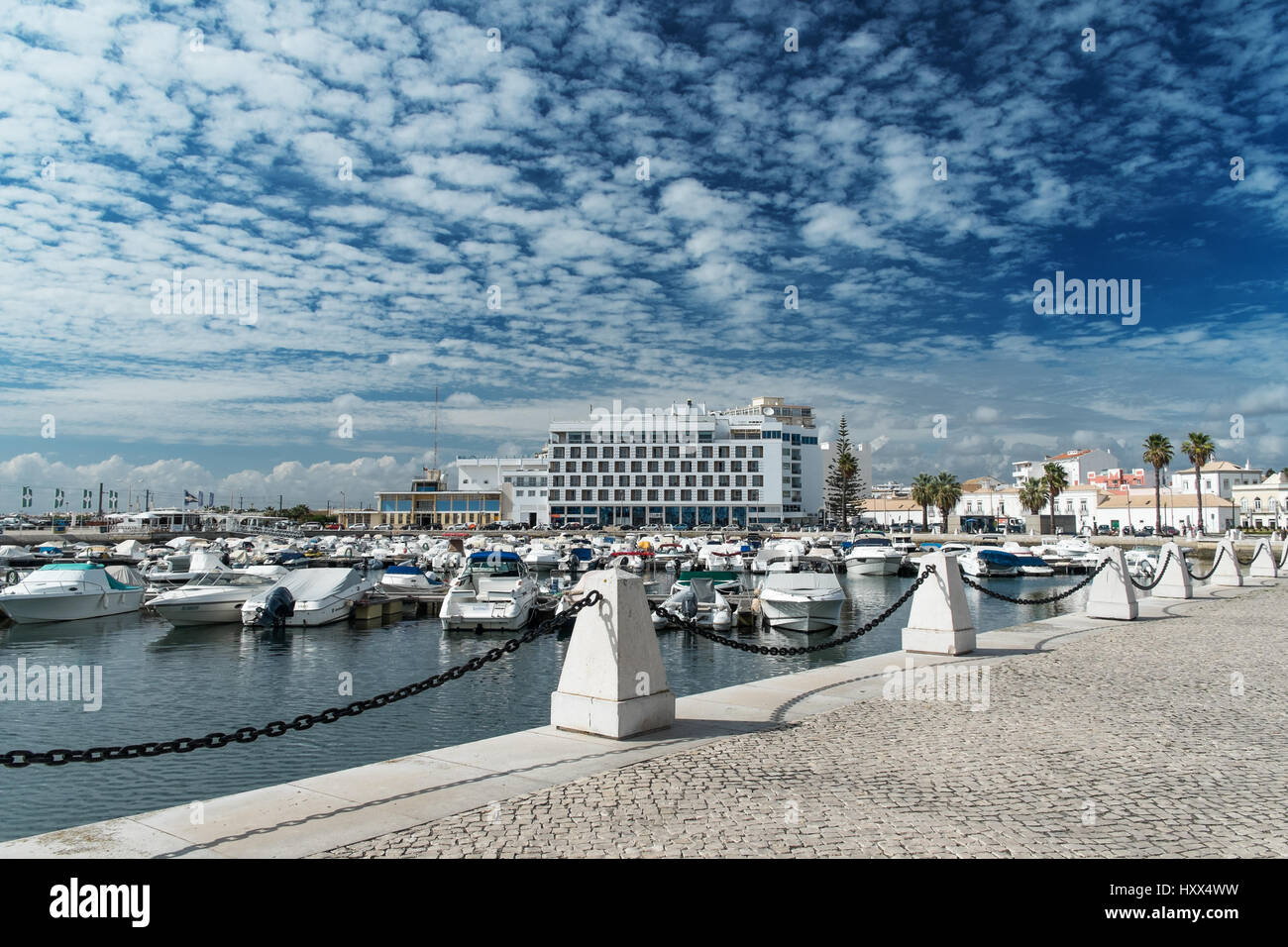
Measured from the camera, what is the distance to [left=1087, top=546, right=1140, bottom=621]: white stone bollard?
62.9ft

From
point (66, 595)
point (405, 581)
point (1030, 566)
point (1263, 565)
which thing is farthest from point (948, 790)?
point (1030, 566)

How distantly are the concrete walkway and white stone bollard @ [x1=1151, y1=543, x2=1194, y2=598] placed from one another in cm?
1511

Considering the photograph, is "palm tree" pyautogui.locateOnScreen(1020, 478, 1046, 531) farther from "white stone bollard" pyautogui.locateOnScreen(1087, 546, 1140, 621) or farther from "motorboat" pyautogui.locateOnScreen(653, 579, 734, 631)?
"white stone bollard" pyautogui.locateOnScreen(1087, 546, 1140, 621)

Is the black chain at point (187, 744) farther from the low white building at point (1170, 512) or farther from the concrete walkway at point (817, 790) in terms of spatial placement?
the low white building at point (1170, 512)

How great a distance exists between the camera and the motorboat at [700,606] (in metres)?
29.4

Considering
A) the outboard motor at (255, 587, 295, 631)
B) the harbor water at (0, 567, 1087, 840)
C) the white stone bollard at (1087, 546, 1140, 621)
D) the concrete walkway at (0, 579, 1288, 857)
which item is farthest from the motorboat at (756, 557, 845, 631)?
the concrete walkway at (0, 579, 1288, 857)

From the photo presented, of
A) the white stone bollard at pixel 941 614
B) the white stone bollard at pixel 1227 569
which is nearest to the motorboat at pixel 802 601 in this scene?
the white stone bollard at pixel 1227 569

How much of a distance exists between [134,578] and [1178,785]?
43299 millimetres

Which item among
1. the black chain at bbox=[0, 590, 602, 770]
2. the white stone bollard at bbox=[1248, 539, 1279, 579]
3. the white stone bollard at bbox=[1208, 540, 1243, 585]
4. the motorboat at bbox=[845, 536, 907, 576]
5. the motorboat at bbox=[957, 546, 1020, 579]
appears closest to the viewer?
the black chain at bbox=[0, 590, 602, 770]

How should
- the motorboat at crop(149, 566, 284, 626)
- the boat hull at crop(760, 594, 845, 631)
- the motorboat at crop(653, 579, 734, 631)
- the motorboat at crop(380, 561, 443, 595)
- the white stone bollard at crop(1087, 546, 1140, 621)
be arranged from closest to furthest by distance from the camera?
1. the white stone bollard at crop(1087, 546, 1140, 621)
2. the motorboat at crop(653, 579, 734, 631)
3. the boat hull at crop(760, 594, 845, 631)
4. the motorboat at crop(149, 566, 284, 626)
5. the motorboat at crop(380, 561, 443, 595)

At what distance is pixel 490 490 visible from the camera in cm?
14825

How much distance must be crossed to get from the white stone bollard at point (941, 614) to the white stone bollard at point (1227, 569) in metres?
20.7
